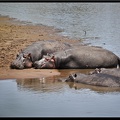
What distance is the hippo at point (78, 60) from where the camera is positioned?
11.8m

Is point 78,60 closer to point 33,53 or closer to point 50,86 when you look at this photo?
point 33,53

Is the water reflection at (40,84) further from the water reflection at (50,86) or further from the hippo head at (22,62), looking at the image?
the hippo head at (22,62)

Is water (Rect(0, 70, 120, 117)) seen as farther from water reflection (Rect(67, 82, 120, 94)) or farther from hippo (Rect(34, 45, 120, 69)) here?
hippo (Rect(34, 45, 120, 69))

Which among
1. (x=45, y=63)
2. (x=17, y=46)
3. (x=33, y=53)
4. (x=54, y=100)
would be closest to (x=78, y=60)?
(x=45, y=63)

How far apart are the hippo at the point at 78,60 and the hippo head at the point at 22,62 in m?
0.25

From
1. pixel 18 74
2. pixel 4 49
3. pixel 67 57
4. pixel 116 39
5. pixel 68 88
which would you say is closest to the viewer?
pixel 68 88

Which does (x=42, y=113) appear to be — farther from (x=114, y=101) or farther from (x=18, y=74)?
(x=18, y=74)

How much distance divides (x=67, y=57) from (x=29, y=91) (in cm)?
324

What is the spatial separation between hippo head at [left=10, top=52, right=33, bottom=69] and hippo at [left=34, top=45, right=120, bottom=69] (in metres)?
0.25

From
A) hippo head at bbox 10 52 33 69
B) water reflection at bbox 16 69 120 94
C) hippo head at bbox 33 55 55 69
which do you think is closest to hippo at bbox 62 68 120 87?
water reflection at bbox 16 69 120 94

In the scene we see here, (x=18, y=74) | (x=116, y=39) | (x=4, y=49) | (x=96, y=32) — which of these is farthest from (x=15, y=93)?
(x=96, y=32)

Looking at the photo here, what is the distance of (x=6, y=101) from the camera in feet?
25.5

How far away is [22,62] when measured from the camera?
1163 cm

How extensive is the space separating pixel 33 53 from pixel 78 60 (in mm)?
1523
